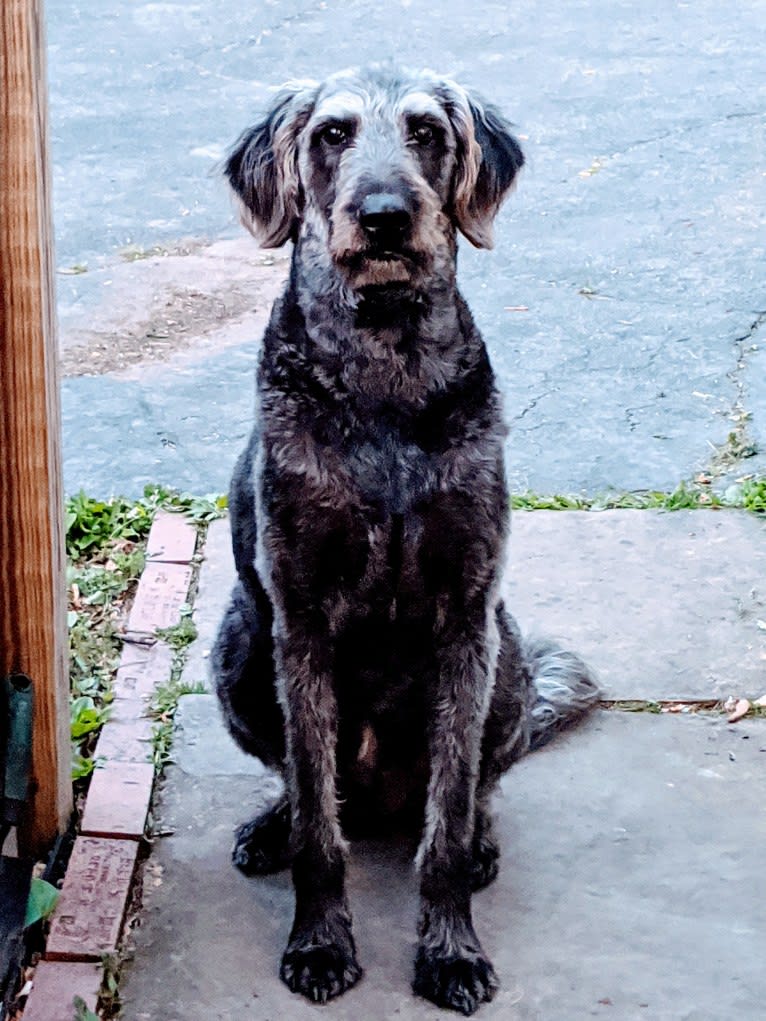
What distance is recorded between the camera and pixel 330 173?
10.2ft

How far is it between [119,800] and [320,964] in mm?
740

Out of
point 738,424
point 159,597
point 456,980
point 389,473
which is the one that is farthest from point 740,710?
point 738,424

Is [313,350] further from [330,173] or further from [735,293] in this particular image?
[735,293]

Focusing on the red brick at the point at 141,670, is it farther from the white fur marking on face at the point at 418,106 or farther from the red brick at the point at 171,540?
the white fur marking on face at the point at 418,106

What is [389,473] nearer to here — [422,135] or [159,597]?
[422,135]

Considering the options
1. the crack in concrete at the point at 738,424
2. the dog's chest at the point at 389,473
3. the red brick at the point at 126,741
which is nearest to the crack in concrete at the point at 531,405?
the crack in concrete at the point at 738,424

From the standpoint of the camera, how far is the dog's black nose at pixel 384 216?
289 cm

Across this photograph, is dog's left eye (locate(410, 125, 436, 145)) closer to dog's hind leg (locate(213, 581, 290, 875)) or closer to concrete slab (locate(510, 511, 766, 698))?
dog's hind leg (locate(213, 581, 290, 875))

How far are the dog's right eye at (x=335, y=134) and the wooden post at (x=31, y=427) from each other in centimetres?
58

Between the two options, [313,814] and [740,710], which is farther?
[740,710]

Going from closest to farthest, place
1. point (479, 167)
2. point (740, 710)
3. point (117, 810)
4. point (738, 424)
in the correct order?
point (479, 167) < point (117, 810) < point (740, 710) < point (738, 424)

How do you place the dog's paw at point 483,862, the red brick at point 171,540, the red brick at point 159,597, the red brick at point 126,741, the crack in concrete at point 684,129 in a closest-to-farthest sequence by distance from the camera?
the dog's paw at point 483,862 < the red brick at point 126,741 < the red brick at point 159,597 < the red brick at point 171,540 < the crack in concrete at point 684,129

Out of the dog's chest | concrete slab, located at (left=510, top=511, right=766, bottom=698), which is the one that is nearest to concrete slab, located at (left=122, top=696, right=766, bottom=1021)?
concrete slab, located at (left=510, top=511, right=766, bottom=698)

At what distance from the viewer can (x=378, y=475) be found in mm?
2994
